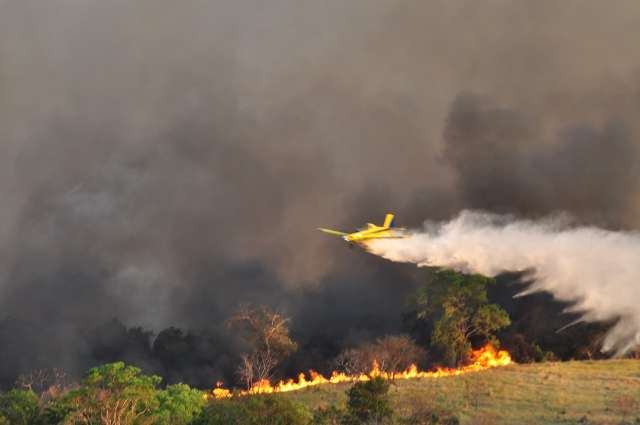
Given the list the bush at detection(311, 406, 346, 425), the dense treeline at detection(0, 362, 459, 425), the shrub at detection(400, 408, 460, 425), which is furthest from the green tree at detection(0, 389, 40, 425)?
the shrub at detection(400, 408, 460, 425)

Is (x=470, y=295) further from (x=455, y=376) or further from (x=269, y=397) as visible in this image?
(x=269, y=397)

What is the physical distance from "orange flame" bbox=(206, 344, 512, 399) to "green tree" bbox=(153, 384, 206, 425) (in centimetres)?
2794

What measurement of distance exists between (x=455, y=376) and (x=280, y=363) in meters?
35.1

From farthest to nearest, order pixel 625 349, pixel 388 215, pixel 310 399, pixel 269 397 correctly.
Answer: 1. pixel 625 349
2. pixel 388 215
3. pixel 310 399
4. pixel 269 397

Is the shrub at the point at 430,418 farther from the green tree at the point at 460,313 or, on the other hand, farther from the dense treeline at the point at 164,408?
the green tree at the point at 460,313

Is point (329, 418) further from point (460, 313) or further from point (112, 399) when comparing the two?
point (460, 313)

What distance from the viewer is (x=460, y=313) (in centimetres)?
13412

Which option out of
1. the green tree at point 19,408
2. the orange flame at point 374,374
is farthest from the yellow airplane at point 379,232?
the green tree at point 19,408

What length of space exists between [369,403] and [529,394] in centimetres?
3156

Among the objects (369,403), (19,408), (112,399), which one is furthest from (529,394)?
(19,408)

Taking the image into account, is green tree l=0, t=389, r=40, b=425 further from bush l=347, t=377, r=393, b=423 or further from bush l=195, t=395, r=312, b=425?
bush l=347, t=377, r=393, b=423

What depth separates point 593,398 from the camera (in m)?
91.2

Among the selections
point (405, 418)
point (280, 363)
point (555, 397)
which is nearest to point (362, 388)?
point (405, 418)

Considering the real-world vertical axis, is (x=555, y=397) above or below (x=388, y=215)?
below
